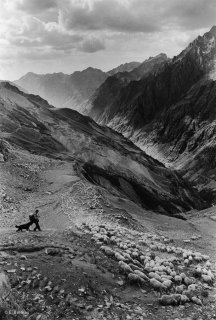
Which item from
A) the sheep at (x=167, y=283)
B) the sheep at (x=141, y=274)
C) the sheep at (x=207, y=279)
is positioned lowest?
the sheep at (x=207, y=279)

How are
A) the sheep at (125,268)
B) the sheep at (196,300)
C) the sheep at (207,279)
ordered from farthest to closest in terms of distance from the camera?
the sheep at (207,279) → the sheep at (125,268) → the sheep at (196,300)

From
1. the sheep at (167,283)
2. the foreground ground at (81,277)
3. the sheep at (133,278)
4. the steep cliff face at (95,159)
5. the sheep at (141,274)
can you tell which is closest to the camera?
the foreground ground at (81,277)

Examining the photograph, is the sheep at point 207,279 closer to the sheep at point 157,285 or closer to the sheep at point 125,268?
the sheep at point 157,285

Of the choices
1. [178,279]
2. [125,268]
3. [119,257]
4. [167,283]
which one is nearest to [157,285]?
[167,283]

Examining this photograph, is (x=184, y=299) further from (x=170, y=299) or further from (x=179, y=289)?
(x=179, y=289)

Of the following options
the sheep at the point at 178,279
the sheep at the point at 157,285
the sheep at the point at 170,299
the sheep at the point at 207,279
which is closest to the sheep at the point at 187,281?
the sheep at the point at 178,279

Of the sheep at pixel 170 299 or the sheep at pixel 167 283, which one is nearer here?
the sheep at pixel 170 299

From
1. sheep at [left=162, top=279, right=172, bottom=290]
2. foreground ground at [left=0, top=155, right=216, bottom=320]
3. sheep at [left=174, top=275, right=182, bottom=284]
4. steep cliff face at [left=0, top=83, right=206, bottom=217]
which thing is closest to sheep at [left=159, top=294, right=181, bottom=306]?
foreground ground at [left=0, top=155, right=216, bottom=320]

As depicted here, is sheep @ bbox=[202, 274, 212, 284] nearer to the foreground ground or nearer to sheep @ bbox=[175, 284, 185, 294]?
the foreground ground
